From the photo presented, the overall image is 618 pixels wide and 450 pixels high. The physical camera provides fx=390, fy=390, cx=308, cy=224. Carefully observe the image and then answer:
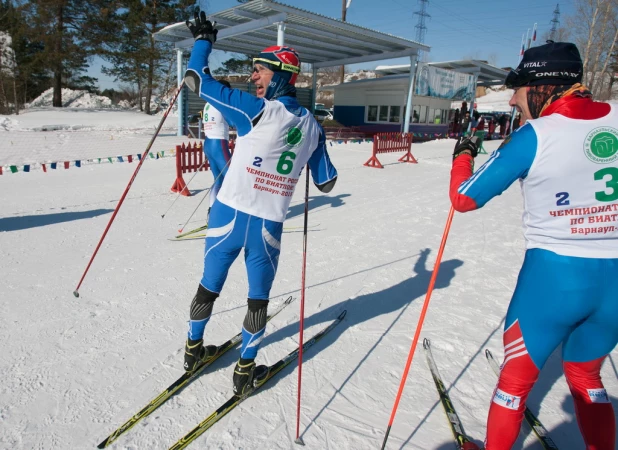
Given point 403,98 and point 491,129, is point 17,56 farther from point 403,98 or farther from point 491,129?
point 491,129

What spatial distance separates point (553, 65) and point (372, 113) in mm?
28031

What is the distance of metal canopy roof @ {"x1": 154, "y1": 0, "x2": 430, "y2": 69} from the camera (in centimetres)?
1485

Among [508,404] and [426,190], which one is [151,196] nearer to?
[426,190]

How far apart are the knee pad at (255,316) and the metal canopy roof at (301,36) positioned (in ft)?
45.4

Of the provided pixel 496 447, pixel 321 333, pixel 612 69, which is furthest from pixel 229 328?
pixel 612 69

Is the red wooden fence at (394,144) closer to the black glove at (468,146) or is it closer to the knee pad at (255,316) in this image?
the knee pad at (255,316)

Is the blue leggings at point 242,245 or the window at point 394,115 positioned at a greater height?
the window at point 394,115

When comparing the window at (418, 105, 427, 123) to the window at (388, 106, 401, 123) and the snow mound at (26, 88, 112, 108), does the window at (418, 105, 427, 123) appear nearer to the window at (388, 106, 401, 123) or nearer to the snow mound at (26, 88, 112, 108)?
the window at (388, 106, 401, 123)

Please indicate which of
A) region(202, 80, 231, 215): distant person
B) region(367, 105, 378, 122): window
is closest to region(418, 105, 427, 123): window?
region(367, 105, 378, 122): window

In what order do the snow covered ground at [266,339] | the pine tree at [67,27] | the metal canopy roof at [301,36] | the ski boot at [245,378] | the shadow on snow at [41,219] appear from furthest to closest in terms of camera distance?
the pine tree at [67,27] → the metal canopy roof at [301,36] → the shadow on snow at [41,219] → the ski boot at [245,378] → the snow covered ground at [266,339]

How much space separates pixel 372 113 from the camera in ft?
93.4

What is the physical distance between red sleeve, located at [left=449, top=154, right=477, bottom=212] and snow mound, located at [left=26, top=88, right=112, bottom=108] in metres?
38.1

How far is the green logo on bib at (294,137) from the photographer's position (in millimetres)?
2373

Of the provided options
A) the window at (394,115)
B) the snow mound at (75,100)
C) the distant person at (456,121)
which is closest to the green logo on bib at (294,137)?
the window at (394,115)
